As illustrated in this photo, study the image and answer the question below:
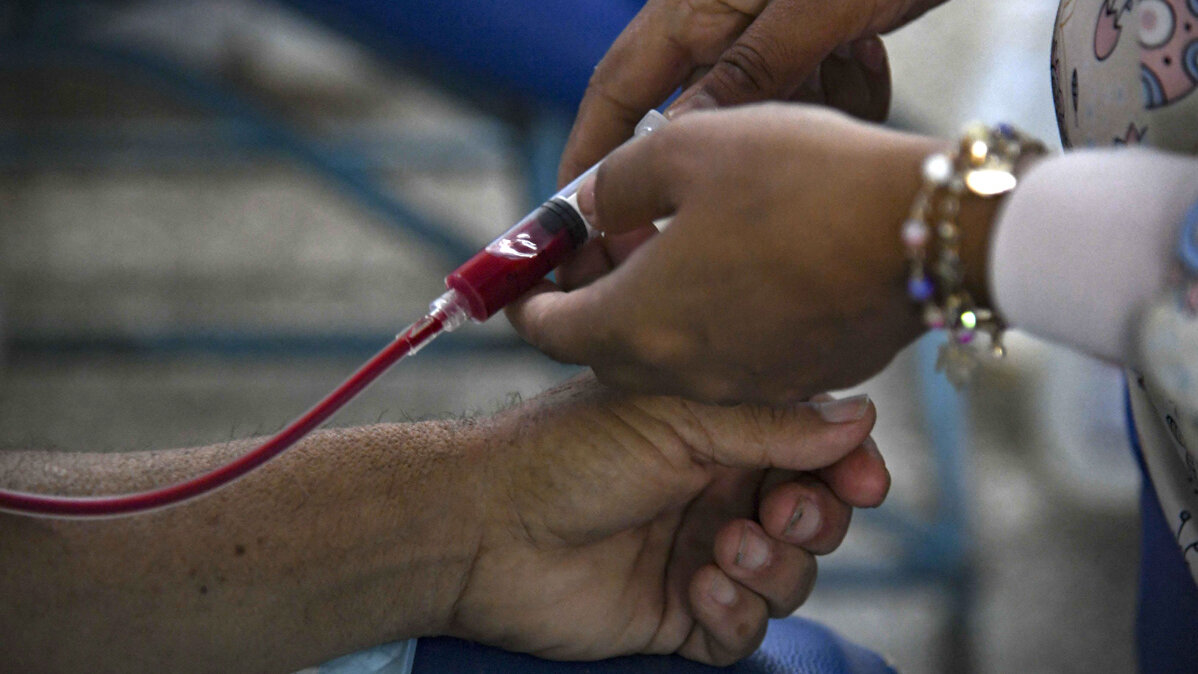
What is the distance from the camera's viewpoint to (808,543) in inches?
32.8

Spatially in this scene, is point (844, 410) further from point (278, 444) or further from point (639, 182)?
point (278, 444)

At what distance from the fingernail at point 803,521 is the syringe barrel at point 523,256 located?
287 millimetres

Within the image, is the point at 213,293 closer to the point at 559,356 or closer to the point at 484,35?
the point at 484,35

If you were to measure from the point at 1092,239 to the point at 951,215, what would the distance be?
7 centimetres

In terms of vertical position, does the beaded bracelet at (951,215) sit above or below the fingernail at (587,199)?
above

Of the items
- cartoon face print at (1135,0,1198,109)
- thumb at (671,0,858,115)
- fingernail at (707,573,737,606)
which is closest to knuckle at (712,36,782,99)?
thumb at (671,0,858,115)

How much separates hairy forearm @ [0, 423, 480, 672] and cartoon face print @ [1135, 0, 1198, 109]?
0.58 m

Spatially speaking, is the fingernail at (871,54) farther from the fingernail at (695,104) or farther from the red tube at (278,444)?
the red tube at (278,444)

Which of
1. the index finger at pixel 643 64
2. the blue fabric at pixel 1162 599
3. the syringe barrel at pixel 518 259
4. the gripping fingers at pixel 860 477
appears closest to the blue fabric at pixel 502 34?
the index finger at pixel 643 64

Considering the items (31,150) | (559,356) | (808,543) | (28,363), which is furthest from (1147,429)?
(31,150)

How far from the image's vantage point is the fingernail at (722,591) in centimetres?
80

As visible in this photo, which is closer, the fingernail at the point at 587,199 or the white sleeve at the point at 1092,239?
the white sleeve at the point at 1092,239

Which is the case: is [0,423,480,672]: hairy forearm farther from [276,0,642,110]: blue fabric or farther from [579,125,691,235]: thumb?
[276,0,642,110]: blue fabric

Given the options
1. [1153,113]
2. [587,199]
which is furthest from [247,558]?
[1153,113]
